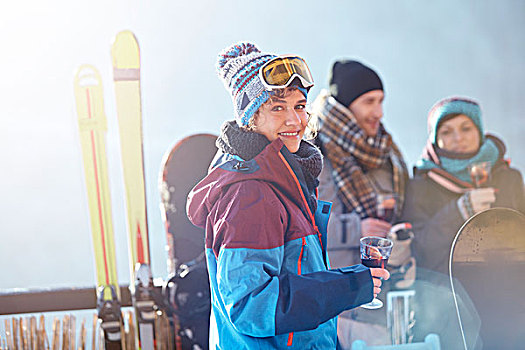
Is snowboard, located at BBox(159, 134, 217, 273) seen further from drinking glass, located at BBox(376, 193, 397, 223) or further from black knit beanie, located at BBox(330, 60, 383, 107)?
drinking glass, located at BBox(376, 193, 397, 223)

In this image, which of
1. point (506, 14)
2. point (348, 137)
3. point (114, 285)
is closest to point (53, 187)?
point (114, 285)

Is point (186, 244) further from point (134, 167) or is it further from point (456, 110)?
point (456, 110)

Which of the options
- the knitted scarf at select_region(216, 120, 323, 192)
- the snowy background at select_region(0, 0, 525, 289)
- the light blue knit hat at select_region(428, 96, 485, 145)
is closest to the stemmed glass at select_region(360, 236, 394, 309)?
the knitted scarf at select_region(216, 120, 323, 192)

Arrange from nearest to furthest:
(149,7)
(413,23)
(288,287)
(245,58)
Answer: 1. (288,287)
2. (245,58)
3. (149,7)
4. (413,23)

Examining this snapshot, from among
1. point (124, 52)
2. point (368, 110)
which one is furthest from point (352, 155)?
point (124, 52)

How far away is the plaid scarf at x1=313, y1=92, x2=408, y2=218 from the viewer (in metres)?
2.10

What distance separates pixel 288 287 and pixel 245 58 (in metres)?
0.49

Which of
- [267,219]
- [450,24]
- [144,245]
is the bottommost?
[144,245]

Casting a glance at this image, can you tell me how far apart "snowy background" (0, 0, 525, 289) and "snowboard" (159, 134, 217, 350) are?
1.74 feet

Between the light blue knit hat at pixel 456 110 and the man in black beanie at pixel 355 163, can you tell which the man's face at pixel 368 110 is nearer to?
the man in black beanie at pixel 355 163

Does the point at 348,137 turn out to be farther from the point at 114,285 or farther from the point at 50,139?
the point at 50,139

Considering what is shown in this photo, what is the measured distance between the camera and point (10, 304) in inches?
91.5

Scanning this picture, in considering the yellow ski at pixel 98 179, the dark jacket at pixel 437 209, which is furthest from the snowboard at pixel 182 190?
the dark jacket at pixel 437 209

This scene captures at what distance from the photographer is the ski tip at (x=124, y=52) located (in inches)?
78.3
